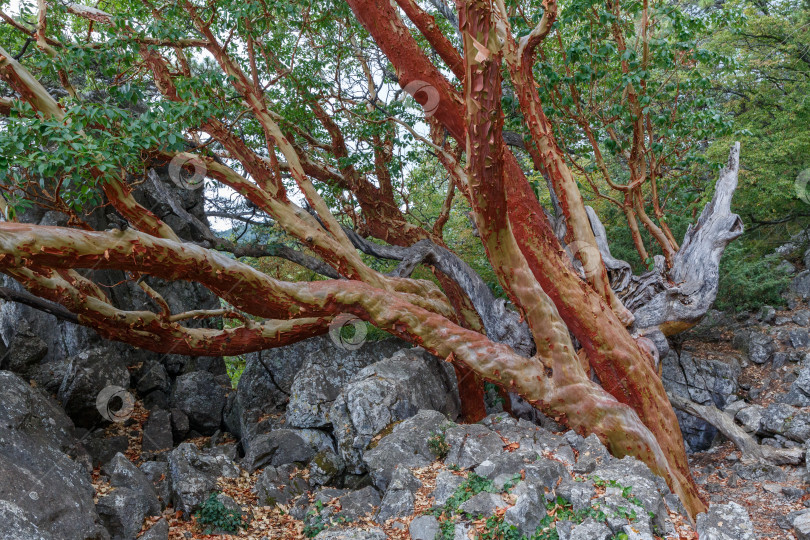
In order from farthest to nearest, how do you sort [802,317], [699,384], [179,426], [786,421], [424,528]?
1. [802,317]
2. [699,384]
3. [179,426]
4. [786,421]
5. [424,528]

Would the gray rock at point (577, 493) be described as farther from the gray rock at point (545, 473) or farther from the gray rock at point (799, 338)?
the gray rock at point (799, 338)

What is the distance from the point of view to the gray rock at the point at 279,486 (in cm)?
586

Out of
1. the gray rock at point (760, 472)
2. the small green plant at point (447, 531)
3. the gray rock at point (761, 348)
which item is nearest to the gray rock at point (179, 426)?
the small green plant at point (447, 531)

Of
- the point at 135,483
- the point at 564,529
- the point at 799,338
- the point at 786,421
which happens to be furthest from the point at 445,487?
the point at 799,338

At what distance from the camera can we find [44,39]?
6.12 metres

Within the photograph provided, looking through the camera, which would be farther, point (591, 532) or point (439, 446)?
point (439, 446)

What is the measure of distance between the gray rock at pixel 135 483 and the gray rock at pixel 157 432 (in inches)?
82.6

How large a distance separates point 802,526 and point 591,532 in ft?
7.90

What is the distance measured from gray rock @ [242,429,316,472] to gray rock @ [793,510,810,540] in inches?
194

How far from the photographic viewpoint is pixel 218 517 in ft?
17.6

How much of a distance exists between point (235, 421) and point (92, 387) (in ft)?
7.34

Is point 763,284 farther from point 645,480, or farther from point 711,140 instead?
point 645,480

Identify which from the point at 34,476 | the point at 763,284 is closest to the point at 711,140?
the point at 763,284

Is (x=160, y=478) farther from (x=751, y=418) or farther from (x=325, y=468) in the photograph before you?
(x=751, y=418)
